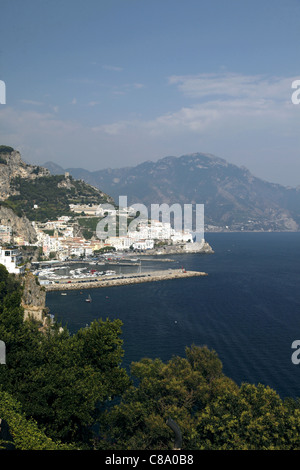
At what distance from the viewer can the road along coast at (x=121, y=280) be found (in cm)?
3478

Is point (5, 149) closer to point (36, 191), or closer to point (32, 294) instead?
point (36, 191)

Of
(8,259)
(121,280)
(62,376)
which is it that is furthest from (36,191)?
(62,376)

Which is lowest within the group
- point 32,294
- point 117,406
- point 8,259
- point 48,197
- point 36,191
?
point 117,406

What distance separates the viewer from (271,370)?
51.5 feet

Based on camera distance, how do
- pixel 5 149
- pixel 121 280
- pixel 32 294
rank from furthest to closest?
pixel 5 149, pixel 121 280, pixel 32 294

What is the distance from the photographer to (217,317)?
80.2ft

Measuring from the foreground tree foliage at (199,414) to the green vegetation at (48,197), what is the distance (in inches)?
2064

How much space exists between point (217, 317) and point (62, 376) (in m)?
17.3

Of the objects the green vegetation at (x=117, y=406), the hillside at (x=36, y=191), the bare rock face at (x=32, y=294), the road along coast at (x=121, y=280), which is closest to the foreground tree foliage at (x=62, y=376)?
the green vegetation at (x=117, y=406)

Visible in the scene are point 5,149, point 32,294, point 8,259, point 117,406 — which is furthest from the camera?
point 5,149

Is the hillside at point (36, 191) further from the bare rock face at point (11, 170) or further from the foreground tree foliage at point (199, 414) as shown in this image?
the foreground tree foliage at point (199, 414)

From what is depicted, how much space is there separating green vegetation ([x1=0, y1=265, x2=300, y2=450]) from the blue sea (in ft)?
18.9

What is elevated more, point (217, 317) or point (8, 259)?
point (8, 259)

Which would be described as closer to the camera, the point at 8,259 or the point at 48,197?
the point at 8,259
